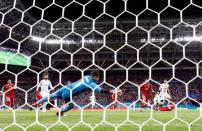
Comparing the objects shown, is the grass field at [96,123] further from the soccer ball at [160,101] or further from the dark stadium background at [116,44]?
the dark stadium background at [116,44]

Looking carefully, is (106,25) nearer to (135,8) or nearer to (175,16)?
(135,8)

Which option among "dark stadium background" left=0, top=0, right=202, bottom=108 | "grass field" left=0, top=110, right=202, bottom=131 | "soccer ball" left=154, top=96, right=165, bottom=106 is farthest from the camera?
"dark stadium background" left=0, top=0, right=202, bottom=108

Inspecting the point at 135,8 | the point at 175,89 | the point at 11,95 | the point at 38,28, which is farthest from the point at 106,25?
the point at 11,95

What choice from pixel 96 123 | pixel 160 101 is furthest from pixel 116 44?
pixel 96 123

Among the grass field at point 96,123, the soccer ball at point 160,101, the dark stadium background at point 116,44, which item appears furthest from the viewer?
the dark stadium background at point 116,44

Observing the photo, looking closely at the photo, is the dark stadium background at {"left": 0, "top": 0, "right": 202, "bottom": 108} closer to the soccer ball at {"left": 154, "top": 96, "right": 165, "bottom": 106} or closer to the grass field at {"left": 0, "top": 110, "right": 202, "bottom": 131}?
the soccer ball at {"left": 154, "top": 96, "right": 165, "bottom": 106}

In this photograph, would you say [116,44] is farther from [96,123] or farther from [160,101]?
[96,123]

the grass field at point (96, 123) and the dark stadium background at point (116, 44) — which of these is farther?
the dark stadium background at point (116, 44)

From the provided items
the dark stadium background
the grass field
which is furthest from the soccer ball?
the dark stadium background

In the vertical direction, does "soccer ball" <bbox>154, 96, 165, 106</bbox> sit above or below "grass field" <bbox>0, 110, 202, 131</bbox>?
below

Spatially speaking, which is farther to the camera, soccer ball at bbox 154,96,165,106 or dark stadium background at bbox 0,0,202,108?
dark stadium background at bbox 0,0,202,108

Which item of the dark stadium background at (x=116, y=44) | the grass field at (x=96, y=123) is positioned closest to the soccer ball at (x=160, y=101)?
the grass field at (x=96, y=123)

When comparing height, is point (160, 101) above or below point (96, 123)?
below

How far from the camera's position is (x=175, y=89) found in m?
22.8
